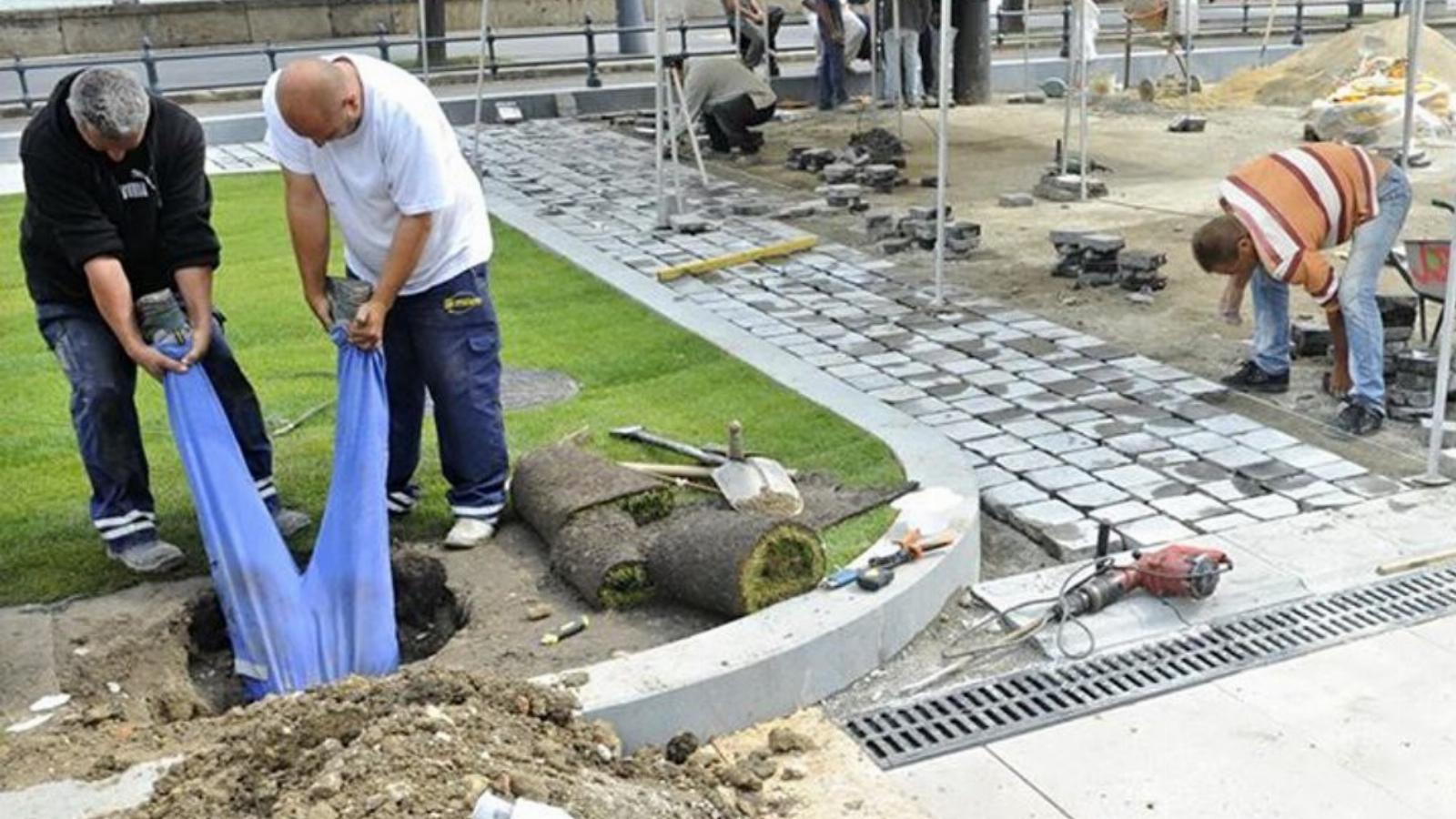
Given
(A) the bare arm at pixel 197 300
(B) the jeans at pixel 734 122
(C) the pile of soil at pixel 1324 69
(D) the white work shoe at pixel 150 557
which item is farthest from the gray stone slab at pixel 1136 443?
(C) the pile of soil at pixel 1324 69

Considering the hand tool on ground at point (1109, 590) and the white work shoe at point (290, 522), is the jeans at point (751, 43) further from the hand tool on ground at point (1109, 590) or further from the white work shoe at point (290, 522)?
the hand tool on ground at point (1109, 590)

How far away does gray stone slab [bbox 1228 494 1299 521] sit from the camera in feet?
17.6

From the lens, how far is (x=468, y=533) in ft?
16.9

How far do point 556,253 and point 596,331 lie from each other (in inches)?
85.0

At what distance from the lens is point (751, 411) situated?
6449mm

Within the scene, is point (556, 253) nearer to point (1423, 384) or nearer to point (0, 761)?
point (1423, 384)

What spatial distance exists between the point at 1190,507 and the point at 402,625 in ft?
9.60

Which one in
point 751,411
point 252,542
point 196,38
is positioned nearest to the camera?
point 252,542

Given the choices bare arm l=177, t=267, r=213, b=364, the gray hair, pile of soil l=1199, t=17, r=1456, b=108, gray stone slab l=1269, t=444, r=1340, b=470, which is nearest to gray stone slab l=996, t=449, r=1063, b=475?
gray stone slab l=1269, t=444, r=1340, b=470

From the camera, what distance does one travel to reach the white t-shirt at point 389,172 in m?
4.62

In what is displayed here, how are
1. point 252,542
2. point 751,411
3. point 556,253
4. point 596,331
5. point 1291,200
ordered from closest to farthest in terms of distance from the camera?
point 252,542, point 1291,200, point 751,411, point 596,331, point 556,253

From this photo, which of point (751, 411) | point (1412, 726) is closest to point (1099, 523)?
point (1412, 726)

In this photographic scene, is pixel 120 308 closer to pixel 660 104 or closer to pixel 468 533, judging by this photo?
pixel 468 533

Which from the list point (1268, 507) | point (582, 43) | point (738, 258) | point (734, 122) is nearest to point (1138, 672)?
point (1268, 507)
